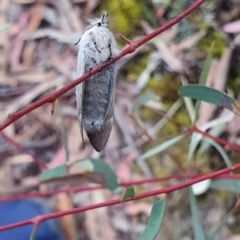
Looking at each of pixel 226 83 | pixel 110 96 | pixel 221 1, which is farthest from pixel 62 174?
pixel 221 1

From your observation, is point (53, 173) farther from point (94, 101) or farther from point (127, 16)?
point (127, 16)

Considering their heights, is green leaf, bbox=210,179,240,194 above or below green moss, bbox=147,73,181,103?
below

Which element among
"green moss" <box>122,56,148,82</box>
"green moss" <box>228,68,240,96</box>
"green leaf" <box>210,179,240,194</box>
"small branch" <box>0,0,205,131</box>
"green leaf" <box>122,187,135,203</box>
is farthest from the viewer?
"green moss" <box>122,56,148,82</box>

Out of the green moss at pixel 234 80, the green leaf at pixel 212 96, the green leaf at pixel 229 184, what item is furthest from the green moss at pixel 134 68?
the green leaf at pixel 212 96

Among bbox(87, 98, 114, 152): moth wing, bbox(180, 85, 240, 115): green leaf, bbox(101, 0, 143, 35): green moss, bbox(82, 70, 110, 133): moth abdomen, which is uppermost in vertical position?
bbox(101, 0, 143, 35): green moss

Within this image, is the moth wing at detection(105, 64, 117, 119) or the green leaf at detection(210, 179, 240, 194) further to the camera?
the green leaf at detection(210, 179, 240, 194)

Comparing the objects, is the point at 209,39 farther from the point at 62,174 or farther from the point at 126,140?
the point at 62,174

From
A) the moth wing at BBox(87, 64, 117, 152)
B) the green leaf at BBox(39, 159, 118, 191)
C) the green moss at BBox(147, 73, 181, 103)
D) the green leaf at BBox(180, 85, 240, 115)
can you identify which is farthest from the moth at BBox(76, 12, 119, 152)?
the green moss at BBox(147, 73, 181, 103)

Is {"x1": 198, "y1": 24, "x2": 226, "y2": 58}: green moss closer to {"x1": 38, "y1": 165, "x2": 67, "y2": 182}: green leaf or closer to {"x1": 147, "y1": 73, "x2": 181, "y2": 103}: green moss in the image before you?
{"x1": 147, "y1": 73, "x2": 181, "y2": 103}: green moss
